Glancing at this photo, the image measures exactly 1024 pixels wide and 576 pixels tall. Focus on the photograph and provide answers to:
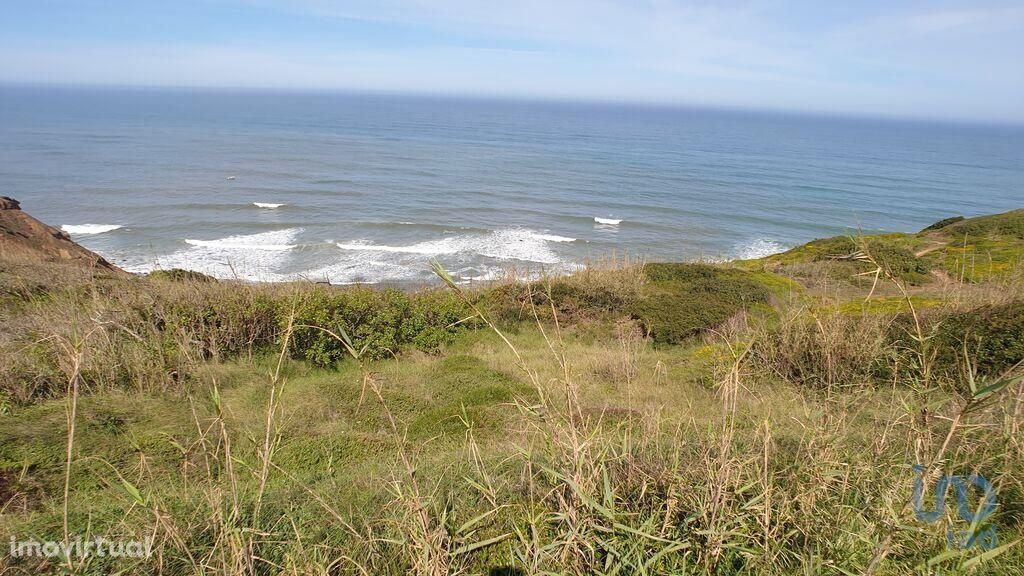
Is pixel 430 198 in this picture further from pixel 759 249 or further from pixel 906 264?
pixel 906 264

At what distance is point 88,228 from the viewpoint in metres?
29.9

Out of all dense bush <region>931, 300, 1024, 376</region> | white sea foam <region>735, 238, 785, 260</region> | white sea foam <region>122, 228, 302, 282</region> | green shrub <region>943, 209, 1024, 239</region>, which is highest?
green shrub <region>943, 209, 1024, 239</region>

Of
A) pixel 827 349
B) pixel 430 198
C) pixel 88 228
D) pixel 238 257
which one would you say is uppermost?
pixel 430 198

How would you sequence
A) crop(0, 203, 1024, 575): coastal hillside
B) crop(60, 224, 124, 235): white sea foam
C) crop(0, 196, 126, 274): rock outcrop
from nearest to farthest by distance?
crop(0, 203, 1024, 575): coastal hillside → crop(0, 196, 126, 274): rock outcrop → crop(60, 224, 124, 235): white sea foam

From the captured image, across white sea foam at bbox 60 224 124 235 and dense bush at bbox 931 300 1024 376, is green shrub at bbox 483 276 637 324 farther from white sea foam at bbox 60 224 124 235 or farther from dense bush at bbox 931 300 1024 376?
white sea foam at bbox 60 224 124 235

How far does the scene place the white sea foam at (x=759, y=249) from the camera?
101 ft

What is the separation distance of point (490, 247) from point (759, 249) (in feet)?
54.0

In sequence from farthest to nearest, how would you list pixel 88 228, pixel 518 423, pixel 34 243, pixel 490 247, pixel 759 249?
1. pixel 759 249
2. pixel 88 228
3. pixel 490 247
4. pixel 34 243
5. pixel 518 423

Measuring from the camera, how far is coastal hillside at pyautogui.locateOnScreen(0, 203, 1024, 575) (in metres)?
2.67

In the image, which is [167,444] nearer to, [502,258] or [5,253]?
[5,253]

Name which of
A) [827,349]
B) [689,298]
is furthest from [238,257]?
[827,349]

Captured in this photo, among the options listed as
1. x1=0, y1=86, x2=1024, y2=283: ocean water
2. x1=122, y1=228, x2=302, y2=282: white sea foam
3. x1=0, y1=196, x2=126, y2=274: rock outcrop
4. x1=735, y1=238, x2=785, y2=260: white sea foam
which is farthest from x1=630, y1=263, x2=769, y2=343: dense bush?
x1=735, y1=238, x2=785, y2=260: white sea foam

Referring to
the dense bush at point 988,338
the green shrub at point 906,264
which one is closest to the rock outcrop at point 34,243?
the dense bush at point 988,338

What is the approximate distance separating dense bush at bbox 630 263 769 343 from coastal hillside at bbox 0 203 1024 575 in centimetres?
8
